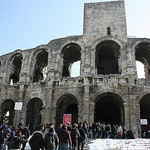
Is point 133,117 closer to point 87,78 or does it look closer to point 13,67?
point 87,78

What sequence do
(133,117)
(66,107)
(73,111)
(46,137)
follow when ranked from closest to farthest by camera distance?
(46,137)
(133,117)
(66,107)
(73,111)

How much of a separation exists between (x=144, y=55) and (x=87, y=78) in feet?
26.2

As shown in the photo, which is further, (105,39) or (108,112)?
(108,112)

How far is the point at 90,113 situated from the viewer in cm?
1658

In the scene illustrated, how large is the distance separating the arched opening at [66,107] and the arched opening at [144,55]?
8791 millimetres

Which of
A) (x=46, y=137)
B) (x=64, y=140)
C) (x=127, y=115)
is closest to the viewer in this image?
(x=46, y=137)

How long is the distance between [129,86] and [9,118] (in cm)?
Result: 1445

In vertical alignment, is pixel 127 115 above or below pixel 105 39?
below

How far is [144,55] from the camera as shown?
826 inches

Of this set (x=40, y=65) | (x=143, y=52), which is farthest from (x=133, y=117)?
(x=40, y=65)

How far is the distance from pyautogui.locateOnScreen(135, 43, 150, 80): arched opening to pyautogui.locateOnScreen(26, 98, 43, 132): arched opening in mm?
12339

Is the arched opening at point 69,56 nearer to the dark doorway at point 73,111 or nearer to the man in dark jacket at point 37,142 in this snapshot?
the dark doorway at point 73,111

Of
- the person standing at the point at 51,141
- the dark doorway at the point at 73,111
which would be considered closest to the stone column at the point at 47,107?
the dark doorway at the point at 73,111

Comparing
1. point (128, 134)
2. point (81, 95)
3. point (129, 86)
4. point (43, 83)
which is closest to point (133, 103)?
point (129, 86)
